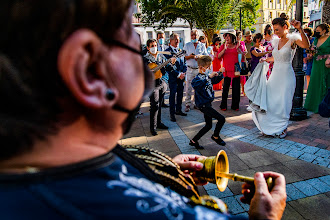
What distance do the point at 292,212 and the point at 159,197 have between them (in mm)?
2411

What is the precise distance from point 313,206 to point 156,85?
3.73 metres

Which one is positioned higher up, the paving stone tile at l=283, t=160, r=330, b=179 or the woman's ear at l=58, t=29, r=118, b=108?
the woman's ear at l=58, t=29, r=118, b=108

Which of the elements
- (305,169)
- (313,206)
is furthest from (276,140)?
(313,206)

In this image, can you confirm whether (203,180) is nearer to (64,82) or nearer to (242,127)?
(64,82)

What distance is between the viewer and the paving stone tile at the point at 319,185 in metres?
2.86

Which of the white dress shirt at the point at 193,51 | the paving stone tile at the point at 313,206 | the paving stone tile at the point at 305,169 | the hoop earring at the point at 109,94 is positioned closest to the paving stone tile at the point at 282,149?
the paving stone tile at the point at 305,169

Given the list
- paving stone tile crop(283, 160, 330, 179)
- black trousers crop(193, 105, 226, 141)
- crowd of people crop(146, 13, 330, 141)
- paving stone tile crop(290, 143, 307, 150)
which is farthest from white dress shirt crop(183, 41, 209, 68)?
paving stone tile crop(283, 160, 330, 179)

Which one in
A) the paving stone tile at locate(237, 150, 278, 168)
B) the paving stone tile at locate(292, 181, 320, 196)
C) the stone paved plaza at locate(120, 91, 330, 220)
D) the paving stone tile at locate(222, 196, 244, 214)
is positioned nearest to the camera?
the paving stone tile at locate(222, 196, 244, 214)

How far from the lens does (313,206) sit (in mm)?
2578

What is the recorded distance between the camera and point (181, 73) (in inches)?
259

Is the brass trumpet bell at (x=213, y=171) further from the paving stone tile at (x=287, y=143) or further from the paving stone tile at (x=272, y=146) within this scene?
the paving stone tile at (x=287, y=143)

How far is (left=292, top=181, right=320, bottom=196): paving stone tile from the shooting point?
9.21 feet

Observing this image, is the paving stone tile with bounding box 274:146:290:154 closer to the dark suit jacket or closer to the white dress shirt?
the dark suit jacket

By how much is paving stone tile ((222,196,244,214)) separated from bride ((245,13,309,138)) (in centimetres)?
235
